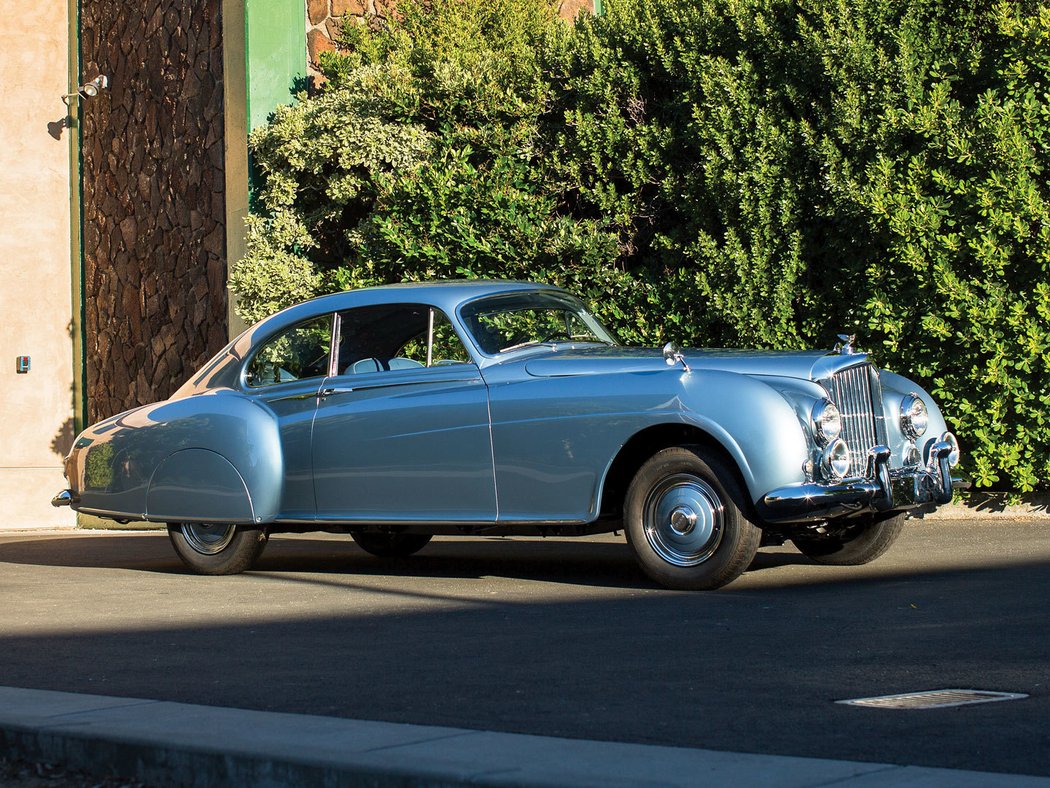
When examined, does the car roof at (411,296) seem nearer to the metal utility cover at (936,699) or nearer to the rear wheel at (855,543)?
the rear wheel at (855,543)

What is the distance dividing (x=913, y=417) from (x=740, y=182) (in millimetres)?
4043

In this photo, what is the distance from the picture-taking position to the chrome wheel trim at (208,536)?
32.0 ft

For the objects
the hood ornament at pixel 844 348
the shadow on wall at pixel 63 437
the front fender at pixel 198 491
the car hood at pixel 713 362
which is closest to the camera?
the car hood at pixel 713 362

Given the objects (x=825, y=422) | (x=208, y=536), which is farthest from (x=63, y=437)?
(x=825, y=422)

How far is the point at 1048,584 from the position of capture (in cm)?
764

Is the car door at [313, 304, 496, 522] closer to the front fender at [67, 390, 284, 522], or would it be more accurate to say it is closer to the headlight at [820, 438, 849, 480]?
the front fender at [67, 390, 284, 522]

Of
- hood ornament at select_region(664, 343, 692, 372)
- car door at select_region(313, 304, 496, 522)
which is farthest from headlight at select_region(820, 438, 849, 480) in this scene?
car door at select_region(313, 304, 496, 522)

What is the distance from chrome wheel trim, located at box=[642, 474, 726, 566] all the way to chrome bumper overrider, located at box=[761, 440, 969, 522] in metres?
0.37

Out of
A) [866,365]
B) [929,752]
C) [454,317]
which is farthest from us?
[454,317]

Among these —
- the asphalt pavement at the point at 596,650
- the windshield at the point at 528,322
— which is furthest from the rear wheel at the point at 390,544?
the windshield at the point at 528,322

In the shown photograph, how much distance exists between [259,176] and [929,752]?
12832 mm

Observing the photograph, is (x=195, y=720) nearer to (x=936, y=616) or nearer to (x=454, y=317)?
(x=936, y=616)

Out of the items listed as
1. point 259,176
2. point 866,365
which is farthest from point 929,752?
point 259,176

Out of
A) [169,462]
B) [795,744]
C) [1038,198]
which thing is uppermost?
[1038,198]
